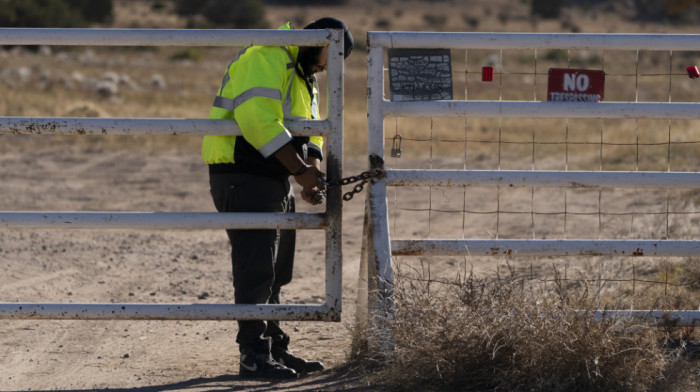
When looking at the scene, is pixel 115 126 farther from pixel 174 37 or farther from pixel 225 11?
pixel 225 11

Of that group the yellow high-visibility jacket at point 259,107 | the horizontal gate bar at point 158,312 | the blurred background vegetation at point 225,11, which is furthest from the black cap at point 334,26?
the blurred background vegetation at point 225,11

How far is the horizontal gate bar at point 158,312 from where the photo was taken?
15.5ft

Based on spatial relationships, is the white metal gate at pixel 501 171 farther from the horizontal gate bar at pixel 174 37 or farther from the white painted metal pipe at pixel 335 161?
the horizontal gate bar at pixel 174 37

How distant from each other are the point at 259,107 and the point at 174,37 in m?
0.53

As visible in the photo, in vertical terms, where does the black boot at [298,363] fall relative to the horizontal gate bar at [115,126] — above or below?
below

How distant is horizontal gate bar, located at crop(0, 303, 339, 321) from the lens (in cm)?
471

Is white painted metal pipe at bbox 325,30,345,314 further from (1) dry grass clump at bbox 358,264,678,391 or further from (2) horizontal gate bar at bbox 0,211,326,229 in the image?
(1) dry grass clump at bbox 358,264,678,391

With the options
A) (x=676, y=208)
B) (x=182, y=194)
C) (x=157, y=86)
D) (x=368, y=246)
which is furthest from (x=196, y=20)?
(x=368, y=246)

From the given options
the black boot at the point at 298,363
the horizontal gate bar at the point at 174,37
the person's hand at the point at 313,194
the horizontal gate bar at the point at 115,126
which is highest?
the horizontal gate bar at the point at 174,37

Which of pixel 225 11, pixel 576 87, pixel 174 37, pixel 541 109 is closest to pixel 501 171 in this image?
pixel 541 109

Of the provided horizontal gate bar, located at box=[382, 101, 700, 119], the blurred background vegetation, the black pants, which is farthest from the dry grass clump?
the blurred background vegetation

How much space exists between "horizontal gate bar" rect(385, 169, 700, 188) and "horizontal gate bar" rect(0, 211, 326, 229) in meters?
0.60

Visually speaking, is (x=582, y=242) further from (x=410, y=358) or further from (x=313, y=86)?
(x=313, y=86)

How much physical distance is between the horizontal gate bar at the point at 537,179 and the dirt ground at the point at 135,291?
1029 mm
